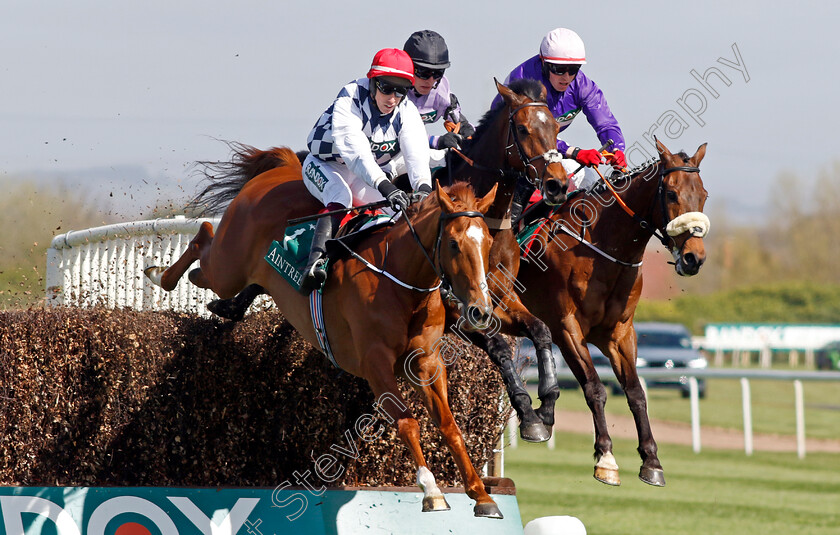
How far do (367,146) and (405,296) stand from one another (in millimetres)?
843

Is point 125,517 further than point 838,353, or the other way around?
point 838,353

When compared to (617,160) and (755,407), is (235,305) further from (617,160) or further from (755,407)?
(755,407)

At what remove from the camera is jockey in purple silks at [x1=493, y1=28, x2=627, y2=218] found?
5.41 m

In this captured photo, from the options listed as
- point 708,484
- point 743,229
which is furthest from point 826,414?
point 743,229

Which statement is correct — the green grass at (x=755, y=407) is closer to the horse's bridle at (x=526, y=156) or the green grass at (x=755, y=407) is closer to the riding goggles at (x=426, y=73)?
the riding goggles at (x=426, y=73)

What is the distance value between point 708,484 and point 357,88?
874 centimetres

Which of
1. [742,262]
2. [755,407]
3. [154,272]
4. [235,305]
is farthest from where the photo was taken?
[742,262]

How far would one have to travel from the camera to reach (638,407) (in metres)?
5.45

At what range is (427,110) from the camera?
5.88m

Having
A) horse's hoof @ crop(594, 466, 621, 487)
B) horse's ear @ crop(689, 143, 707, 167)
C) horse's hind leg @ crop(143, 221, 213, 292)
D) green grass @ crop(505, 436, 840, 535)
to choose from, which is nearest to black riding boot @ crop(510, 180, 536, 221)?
horse's ear @ crop(689, 143, 707, 167)

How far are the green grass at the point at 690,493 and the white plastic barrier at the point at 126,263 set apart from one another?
3.79 metres

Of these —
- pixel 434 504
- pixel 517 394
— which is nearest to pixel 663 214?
pixel 517 394

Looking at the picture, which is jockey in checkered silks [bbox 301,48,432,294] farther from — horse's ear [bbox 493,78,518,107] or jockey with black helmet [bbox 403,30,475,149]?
horse's ear [bbox 493,78,518,107]

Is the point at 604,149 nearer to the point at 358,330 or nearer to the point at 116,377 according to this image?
the point at 358,330
